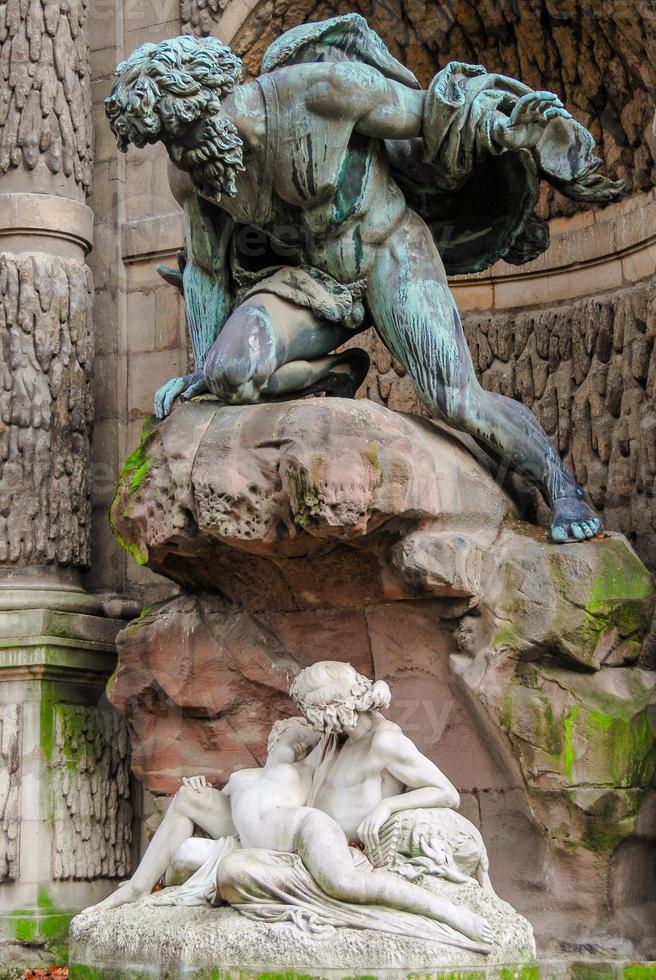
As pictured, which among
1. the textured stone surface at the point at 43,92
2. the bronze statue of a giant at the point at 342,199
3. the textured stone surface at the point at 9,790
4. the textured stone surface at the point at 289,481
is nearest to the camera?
the textured stone surface at the point at 289,481

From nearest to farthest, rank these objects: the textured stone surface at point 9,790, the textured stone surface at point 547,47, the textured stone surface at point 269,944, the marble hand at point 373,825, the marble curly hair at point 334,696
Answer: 1. the textured stone surface at point 269,944
2. the marble hand at point 373,825
3. the marble curly hair at point 334,696
4. the textured stone surface at point 9,790
5. the textured stone surface at point 547,47

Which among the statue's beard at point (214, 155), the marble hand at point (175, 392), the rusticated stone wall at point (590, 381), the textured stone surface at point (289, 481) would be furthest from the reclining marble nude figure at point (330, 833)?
the rusticated stone wall at point (590, 381)

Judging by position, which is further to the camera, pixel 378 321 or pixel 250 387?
pixel 378 321

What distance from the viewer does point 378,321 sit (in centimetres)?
636

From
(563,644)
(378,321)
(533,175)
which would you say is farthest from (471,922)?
(533,175)

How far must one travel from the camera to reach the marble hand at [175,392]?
6230mm

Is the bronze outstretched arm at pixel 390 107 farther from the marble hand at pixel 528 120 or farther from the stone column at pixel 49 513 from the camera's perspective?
the stone column at pixel 49 513

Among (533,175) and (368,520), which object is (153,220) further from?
(368,520)

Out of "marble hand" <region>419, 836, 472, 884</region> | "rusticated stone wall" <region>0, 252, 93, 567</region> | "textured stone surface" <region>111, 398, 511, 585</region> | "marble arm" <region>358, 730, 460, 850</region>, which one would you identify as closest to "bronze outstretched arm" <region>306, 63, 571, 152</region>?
"textured stone surface" <region>111, 398, 511, 585</region>

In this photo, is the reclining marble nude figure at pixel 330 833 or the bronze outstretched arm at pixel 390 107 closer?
the reclining marble nude figure at pixel 330 833

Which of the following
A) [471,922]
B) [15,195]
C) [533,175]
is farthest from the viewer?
[15,195]

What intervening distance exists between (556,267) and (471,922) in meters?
3.90

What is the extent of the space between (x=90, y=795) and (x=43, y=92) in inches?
131

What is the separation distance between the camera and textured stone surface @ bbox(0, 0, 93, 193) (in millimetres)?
7535
